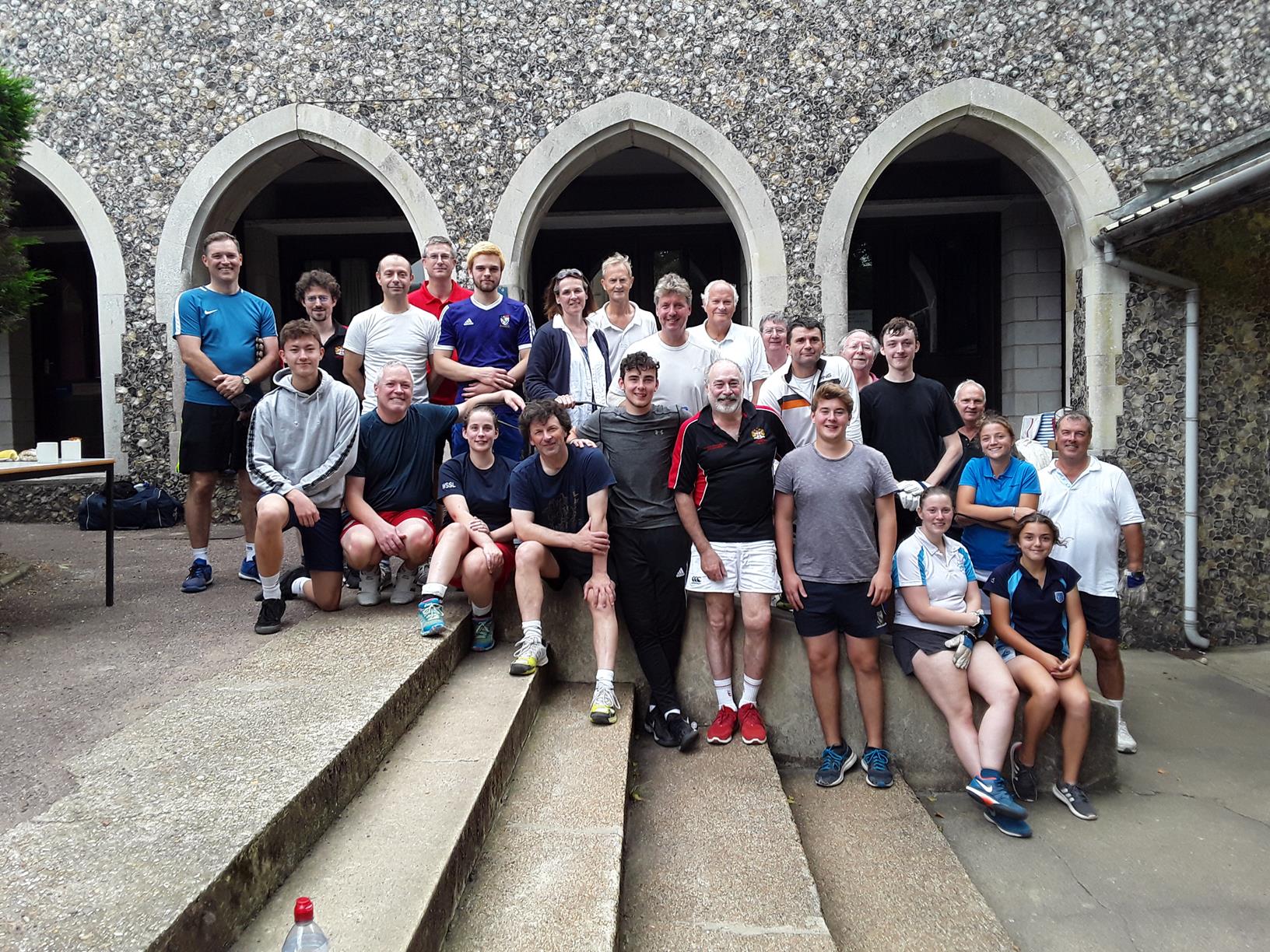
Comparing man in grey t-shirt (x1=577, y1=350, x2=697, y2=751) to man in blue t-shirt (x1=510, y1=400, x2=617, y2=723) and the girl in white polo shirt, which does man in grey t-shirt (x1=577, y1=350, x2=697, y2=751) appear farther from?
the girl in white polo shirt

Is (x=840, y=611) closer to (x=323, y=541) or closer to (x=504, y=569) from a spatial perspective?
(x=504, y=569)

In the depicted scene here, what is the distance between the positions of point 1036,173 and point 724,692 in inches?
237

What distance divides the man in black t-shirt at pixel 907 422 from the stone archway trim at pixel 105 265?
21.2ft

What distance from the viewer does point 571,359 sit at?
4.49 metres

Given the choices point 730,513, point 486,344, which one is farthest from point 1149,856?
point 486,344

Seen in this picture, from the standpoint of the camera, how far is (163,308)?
7688mm

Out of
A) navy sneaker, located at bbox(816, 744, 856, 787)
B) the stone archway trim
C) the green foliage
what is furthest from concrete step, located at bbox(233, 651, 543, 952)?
the stone archway trim

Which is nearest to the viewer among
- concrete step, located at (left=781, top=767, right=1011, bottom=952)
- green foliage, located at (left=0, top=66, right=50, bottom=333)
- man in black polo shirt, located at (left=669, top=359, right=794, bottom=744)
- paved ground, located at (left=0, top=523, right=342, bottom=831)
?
paved ground, located at (left=0, top=523, right=342, bottom=831)

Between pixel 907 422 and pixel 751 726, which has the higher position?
pixel 907 422

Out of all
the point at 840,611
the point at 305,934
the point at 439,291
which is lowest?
the point at 305,934

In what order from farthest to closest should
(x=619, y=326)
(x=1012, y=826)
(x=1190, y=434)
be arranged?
(x=1190, y=434) < (x=619, y=326) < (x=1012, y=826)

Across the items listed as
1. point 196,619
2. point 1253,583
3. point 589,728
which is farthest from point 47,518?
point 1253,583

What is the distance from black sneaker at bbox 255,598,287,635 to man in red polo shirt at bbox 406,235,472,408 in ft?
4.65

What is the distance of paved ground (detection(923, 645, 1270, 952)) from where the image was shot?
3.34 m
